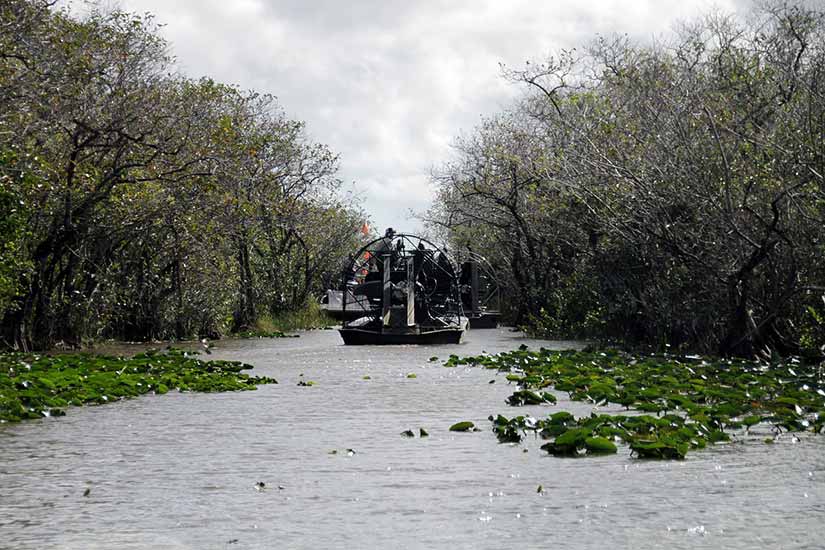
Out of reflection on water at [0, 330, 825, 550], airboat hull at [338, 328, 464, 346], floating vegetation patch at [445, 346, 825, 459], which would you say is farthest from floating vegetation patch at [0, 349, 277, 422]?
airboat hull at [338, 328, 464, 346]

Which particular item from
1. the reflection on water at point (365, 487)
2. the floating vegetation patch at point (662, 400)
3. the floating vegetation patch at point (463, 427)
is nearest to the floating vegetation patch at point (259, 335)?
the floating vegetation patch at point (662, 400)

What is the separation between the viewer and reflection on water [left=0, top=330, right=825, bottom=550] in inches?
317

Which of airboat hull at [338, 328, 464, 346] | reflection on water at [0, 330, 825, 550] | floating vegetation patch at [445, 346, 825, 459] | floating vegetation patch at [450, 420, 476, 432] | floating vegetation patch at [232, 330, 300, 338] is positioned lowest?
reflection on water at [0, 330, 825, 550]

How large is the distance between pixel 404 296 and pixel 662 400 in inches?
799

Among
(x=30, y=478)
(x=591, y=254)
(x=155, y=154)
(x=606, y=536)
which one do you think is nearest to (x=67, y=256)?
(x=155, y=154)

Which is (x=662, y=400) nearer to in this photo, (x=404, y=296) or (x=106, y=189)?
(x=106, y=189)

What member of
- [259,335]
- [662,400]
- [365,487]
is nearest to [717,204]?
[662,400]

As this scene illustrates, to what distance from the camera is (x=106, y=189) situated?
27.6 m

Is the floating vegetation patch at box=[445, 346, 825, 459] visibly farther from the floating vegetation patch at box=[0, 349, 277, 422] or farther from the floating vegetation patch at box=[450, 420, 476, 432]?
the floating vegetation patch at box=[0, 349, 277, 422]

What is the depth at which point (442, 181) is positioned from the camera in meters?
52.7

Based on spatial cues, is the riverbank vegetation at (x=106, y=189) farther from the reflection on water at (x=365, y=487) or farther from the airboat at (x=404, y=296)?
the reflection on water at (x=365, y=487)

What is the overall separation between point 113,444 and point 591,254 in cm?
2055

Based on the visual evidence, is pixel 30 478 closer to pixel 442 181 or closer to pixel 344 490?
pixel 344 490

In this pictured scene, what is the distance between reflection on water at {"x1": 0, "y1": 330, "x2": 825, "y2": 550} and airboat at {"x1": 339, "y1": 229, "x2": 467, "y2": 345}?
1775cm
